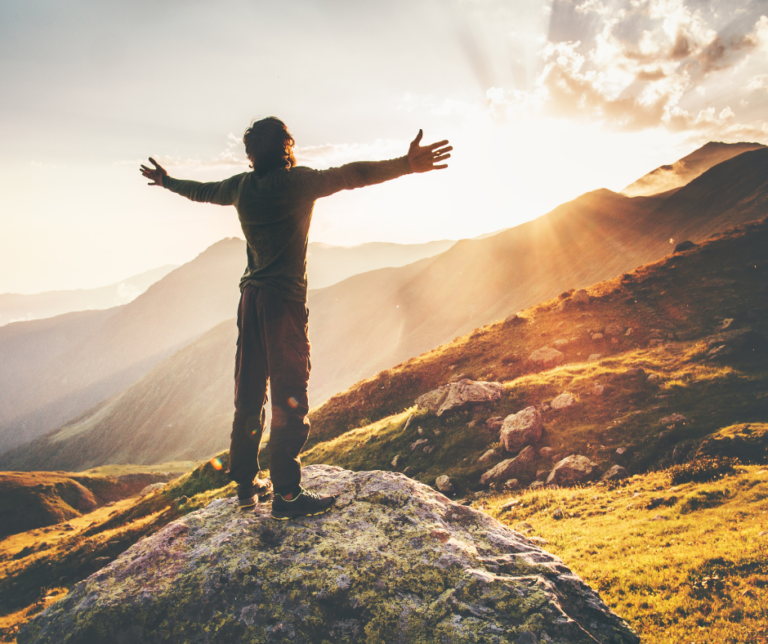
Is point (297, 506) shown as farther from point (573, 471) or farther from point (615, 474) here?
point (615, 474)

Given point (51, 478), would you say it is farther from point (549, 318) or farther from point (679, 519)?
point (679, 519)

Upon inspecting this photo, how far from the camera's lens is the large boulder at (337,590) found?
332cm

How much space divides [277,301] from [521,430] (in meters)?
12.2

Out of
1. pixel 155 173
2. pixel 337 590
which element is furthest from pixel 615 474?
pixel 155 173

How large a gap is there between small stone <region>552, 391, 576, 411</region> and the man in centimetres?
1299

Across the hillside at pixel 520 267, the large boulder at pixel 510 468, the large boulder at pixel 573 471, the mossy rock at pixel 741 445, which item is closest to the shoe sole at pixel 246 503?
the large boulder at pixel 510 468

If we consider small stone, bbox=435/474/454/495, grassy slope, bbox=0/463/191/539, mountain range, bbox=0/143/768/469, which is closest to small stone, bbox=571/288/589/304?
small stone, bbox=435/474/454/495

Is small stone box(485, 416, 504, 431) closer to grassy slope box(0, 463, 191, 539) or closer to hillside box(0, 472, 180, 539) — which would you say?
hillside box(0, 472, 180, 539)

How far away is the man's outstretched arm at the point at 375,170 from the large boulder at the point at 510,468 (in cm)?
1182

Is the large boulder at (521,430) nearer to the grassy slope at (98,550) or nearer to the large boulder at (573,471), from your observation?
the large boulder at (573,471)

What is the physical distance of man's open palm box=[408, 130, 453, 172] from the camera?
4125 mm

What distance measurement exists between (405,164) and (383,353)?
11586 centimetres

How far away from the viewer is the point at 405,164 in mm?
4188

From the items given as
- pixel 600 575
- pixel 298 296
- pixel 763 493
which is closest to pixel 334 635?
pixel 298 296
